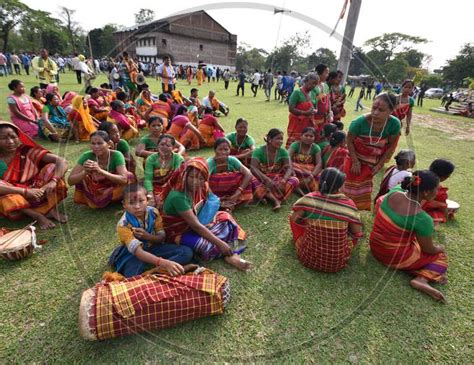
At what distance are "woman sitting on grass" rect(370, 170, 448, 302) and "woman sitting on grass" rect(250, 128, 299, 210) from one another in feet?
4.94

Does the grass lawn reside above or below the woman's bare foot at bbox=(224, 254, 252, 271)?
below

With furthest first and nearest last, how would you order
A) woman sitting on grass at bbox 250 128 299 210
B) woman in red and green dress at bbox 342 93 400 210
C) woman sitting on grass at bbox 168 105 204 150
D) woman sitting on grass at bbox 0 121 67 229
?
woman sitting on grass at bbox 168 105 204 150
woman sitting on grass at bbox 250 128 299 210
woman in red and green dress at bbox 342 93 400 210
woman sitting on grass at bbox 0 121 67 229

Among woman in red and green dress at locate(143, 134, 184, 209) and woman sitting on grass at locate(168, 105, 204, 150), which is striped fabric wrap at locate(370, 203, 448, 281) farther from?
woman sitting on grass at locate(168, 105, 204, 150)

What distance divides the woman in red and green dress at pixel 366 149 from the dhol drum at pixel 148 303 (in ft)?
8.16

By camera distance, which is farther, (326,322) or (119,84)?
(119,84)

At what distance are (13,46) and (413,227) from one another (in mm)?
62887

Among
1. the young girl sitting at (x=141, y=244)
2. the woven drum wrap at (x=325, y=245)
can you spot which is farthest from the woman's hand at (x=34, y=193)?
the woven drum wrap at (x=325, y=245)

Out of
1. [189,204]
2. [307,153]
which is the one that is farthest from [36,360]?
[307,153]

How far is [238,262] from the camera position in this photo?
2.72 metres

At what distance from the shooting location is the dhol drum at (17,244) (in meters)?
2.56

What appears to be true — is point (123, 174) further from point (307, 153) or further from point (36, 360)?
point (307, 153)

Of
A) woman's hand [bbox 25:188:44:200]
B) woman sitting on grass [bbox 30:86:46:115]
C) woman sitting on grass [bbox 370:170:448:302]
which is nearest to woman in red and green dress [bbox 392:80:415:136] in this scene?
woman sitting on grass [bbox 370:170:448:302]

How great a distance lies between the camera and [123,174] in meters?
3.55

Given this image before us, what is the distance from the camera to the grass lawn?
1967 mm
